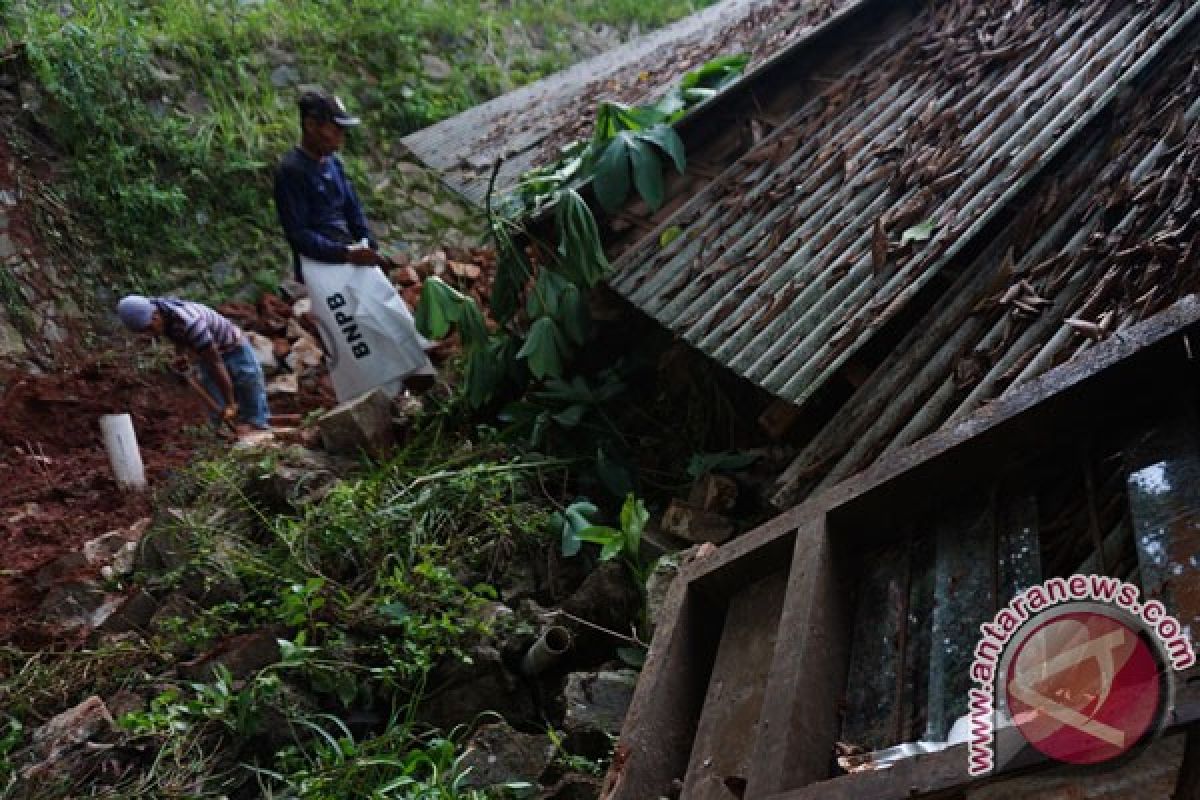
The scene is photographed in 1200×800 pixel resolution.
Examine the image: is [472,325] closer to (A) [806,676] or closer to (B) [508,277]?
(B) [508,277]

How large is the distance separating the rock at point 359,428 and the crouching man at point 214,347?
146 cm

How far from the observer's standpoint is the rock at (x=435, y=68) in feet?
35.8

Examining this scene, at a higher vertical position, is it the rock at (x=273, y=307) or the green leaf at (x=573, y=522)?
the rock at (x=273, y=307)

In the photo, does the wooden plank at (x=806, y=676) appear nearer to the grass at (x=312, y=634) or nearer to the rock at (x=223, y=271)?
the grass at (x=312, y=634)

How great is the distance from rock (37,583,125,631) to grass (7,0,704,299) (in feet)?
13.9

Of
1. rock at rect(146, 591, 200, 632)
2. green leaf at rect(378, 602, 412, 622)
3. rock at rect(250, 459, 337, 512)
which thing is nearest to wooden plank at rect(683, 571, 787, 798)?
green leaf at rect(378, 602, 412, 622)

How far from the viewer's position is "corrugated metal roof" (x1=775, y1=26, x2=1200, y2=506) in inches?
107

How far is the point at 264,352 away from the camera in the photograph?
8.12 meters

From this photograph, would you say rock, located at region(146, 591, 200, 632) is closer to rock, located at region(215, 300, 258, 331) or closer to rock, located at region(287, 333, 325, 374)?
rock, located at region(287, 333, 325, 374)

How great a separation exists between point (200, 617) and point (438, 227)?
6.04 metres

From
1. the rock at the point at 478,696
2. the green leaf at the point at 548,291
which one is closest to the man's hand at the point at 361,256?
the green leaf at the point at 548,291

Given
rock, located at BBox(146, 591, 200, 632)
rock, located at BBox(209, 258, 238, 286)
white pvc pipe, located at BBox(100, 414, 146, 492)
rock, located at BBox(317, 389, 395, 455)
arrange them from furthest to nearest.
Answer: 1. rock, located at BBox(209, 258, 238, 286)
2. white pvc pipe, located at BBox(100, 414, 146, 492)
3. rock, located at BBox(317, 389, 395, 455)
4. rock, located at BBox(146, 591, 200, 632)

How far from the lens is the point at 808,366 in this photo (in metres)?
3.44

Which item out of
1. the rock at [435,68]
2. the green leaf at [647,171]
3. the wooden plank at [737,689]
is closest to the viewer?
the wooden plank at [737,689]
